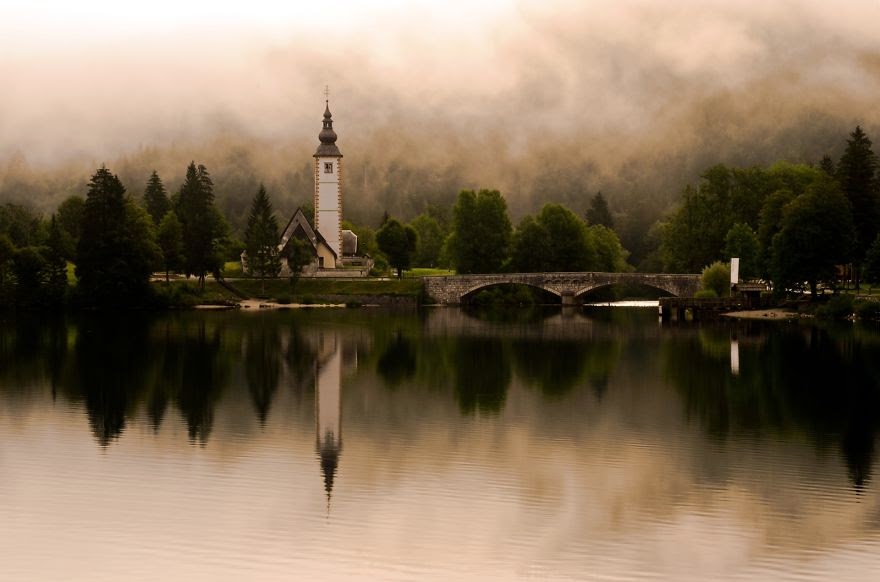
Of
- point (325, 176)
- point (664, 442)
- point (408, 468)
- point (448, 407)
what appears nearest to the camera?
point (408, 468)

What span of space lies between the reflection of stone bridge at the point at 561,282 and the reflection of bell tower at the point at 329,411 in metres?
54.3

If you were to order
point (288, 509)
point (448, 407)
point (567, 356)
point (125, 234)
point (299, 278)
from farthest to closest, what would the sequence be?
point (299, 278)
point (125, 234)
point (567, 356)
point (448, 407)
point (288, 509)

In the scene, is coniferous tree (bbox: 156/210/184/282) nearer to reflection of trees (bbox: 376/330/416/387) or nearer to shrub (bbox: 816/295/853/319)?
reflection of trees (bbox: 376/330/416/387)

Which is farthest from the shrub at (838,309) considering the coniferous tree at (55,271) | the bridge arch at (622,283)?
the coniferous tree at (55,271)

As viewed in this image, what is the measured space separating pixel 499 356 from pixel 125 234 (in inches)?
2255

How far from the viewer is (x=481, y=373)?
188 ft

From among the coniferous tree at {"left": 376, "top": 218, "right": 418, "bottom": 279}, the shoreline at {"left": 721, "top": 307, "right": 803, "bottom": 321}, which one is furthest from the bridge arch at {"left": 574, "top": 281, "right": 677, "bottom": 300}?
the coniferous tree at {"left": 376, "top": 218, "right": 418, "bottom": 279}

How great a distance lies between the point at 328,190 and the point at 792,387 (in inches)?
4042

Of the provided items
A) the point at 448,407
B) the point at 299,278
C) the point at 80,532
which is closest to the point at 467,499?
the point at 80,532

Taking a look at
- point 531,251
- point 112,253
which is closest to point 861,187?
point 531,251

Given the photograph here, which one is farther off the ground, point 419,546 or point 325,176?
point 325,176

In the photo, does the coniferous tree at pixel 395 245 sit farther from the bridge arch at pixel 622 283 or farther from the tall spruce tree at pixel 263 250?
the bridge arch at pixel 622 283

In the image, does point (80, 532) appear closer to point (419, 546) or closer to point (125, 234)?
point (419, 546)

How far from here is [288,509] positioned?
28.4 m
